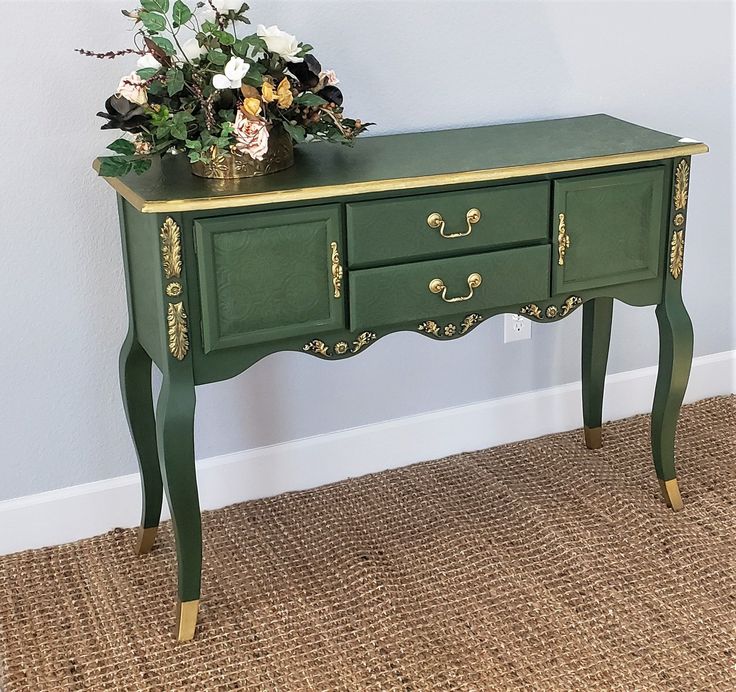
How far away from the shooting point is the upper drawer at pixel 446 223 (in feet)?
5.96

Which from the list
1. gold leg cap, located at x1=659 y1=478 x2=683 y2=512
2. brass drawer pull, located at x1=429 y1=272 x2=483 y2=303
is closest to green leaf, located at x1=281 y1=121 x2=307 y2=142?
brass drawer pull, located at x1=429 y1=272 x2=483 y2=303

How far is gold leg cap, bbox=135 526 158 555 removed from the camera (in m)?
2.14

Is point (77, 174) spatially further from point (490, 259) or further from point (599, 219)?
point (599, 219)

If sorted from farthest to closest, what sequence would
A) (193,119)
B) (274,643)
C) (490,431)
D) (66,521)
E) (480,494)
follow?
(490,431) < (480,494) < (66,521) < (274,643) < (193,119)

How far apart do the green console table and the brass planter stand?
0.02 metres

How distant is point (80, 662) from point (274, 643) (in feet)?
1.09

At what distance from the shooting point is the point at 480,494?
2.37 metres

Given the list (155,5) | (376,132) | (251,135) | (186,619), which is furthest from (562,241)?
(186,619)

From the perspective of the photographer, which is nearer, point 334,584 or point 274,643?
point 274,643

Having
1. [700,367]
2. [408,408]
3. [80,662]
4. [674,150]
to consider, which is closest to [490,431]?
[408,408]

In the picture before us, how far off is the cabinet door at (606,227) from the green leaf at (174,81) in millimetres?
683

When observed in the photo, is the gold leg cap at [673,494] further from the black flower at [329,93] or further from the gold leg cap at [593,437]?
the black flower at [329,93]

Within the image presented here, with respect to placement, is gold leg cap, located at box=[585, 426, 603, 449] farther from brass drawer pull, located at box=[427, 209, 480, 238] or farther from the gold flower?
the gold flower

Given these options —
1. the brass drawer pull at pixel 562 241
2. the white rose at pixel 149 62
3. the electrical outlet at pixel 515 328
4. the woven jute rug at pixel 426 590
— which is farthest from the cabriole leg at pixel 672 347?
the white rose at pixel 149 62
